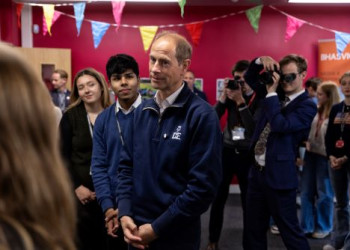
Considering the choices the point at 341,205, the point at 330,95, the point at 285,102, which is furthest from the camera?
the point at 330,95

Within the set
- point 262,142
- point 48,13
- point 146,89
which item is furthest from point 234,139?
Result: point 48,13

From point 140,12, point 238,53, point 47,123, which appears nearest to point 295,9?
point 238,53

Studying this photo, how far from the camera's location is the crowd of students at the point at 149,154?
68 cm

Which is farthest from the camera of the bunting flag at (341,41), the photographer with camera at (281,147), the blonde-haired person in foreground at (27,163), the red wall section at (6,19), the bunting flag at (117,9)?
the red wall section at (6,19)

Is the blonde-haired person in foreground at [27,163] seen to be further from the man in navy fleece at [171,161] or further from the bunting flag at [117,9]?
the bunting flag at [117,9]

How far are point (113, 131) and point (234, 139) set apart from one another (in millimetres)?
1434

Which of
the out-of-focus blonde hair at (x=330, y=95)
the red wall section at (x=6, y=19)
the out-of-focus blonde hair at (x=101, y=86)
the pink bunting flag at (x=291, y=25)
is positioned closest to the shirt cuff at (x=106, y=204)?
the out-of-focus blonde hair at (x=101, y=86)

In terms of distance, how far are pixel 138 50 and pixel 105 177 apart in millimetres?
4171

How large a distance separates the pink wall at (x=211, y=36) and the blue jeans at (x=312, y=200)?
2.34m

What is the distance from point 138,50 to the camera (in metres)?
6.12

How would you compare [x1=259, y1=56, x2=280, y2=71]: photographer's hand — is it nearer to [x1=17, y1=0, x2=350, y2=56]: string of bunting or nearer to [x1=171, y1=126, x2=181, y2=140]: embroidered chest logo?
[x1=171, y1=126, x2=181, y2=140]: embroidered chest logo

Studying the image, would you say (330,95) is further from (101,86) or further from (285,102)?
(101,86)

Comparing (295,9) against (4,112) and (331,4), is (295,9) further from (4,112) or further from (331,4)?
(4,112)

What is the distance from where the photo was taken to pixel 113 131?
222 cm
